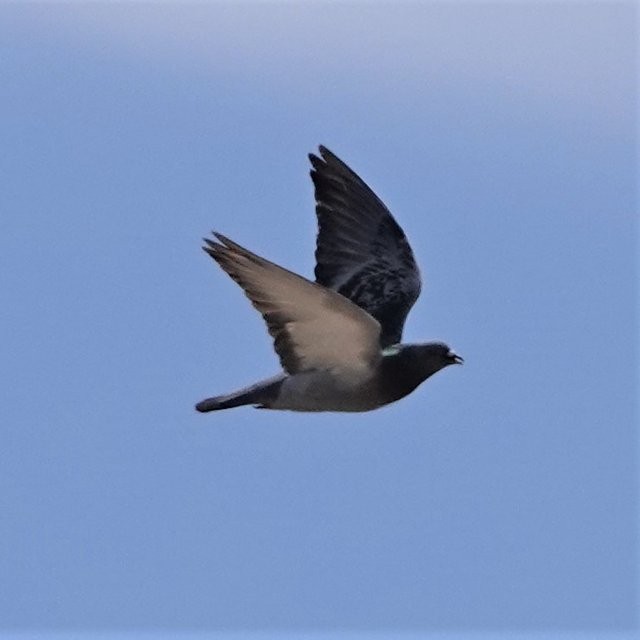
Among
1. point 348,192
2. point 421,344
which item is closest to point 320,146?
point 348,192

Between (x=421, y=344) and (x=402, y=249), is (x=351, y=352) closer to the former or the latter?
(x=421, y=344)

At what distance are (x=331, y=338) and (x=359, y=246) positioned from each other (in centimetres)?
332

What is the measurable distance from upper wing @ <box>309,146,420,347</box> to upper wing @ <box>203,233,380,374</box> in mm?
2089

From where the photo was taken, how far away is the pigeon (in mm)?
15438

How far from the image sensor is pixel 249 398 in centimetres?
1672

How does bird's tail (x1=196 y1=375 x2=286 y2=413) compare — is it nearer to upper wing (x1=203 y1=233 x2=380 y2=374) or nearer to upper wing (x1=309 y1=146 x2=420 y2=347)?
upper wing (x1=203 y1=233 x2=380 y2=374)

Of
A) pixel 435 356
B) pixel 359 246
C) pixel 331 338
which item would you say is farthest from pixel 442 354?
pixel 359 246

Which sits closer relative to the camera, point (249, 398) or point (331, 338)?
point (331, 338)

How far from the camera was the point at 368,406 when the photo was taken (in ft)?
54.0

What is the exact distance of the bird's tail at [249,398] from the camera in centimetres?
1662

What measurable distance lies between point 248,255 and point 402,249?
458 centimetres

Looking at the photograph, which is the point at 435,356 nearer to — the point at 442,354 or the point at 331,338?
the point at 442,354

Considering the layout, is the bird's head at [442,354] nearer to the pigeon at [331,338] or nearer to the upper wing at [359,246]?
the pigeon at [331,338]

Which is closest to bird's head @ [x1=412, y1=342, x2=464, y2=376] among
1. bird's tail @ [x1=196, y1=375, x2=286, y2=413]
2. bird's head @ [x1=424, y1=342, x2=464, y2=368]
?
bird's head @ [x1=424, y1=342, x2=464, y2=368]
